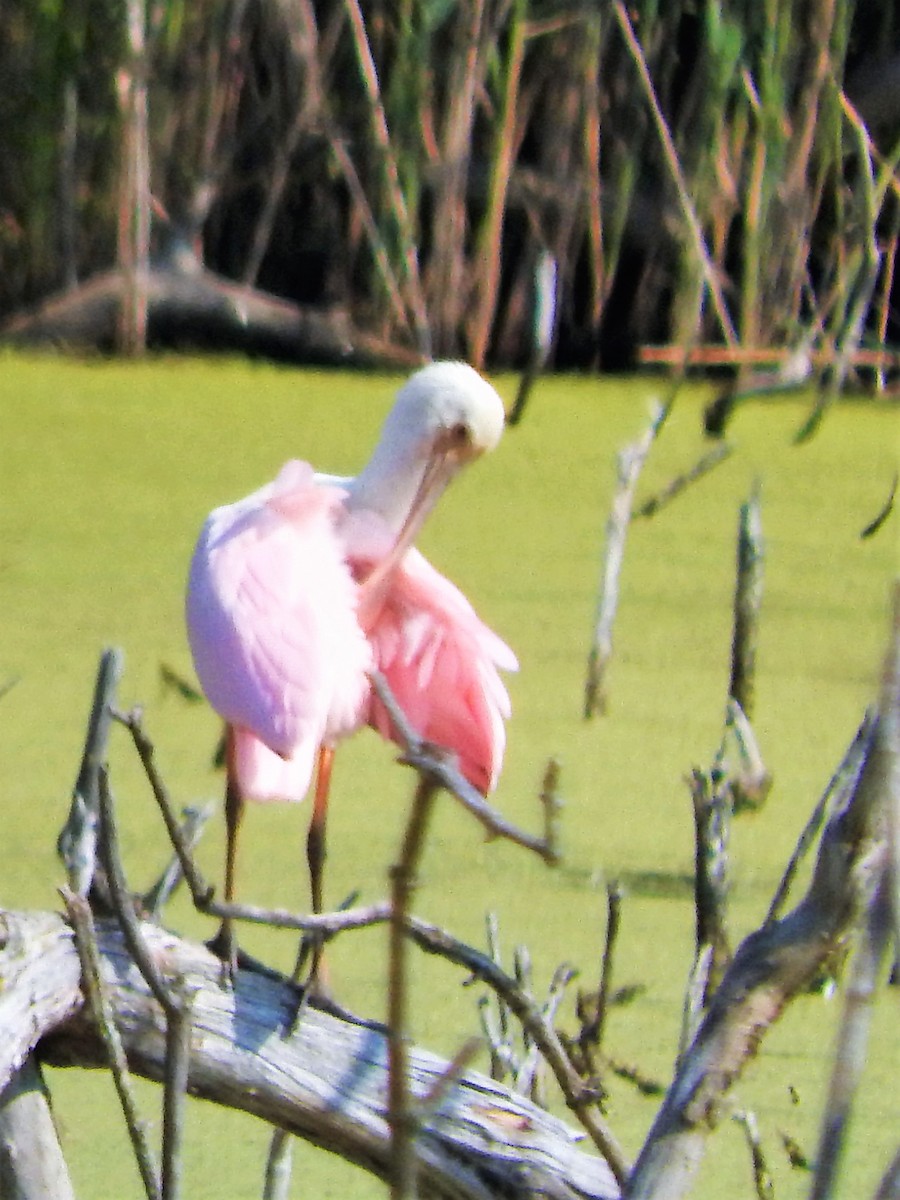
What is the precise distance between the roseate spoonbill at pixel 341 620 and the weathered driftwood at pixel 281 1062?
0.32 m

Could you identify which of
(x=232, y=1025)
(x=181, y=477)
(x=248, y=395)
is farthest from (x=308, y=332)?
(x=232, y=1025)

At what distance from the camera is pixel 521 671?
2.54 metres

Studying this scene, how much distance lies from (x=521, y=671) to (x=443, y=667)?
3.08 ft

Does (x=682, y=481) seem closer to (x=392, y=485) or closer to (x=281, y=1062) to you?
(x=281, y=1062)

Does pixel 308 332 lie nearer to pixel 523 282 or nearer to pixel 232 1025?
pixel 523 282

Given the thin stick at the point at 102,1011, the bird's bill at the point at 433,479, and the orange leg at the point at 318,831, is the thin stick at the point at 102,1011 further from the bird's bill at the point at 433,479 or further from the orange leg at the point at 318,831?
the bird's bill at the point at 433,479

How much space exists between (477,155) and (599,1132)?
307cm

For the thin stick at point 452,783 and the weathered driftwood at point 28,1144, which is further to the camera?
the weathered driftwood at point 28,1144

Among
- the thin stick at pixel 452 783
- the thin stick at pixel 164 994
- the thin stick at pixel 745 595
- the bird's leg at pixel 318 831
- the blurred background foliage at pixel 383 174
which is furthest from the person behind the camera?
the blurred background foliage at pixel 383 174

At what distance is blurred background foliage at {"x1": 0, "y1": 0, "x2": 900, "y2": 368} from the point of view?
11.4ft

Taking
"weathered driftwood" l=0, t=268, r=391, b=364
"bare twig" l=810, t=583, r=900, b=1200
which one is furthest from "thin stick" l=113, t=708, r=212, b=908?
"weathered driftwood" l=0, t=268, r=391, b=364

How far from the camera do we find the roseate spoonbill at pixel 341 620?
Answer: 1.47 m

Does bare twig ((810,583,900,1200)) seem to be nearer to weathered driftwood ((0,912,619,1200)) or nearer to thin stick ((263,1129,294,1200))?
weathered driftwood ((0,912,619,1200))

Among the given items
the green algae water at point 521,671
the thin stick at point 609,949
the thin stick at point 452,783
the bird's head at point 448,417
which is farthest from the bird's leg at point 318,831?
the thin stick at point 452,783
